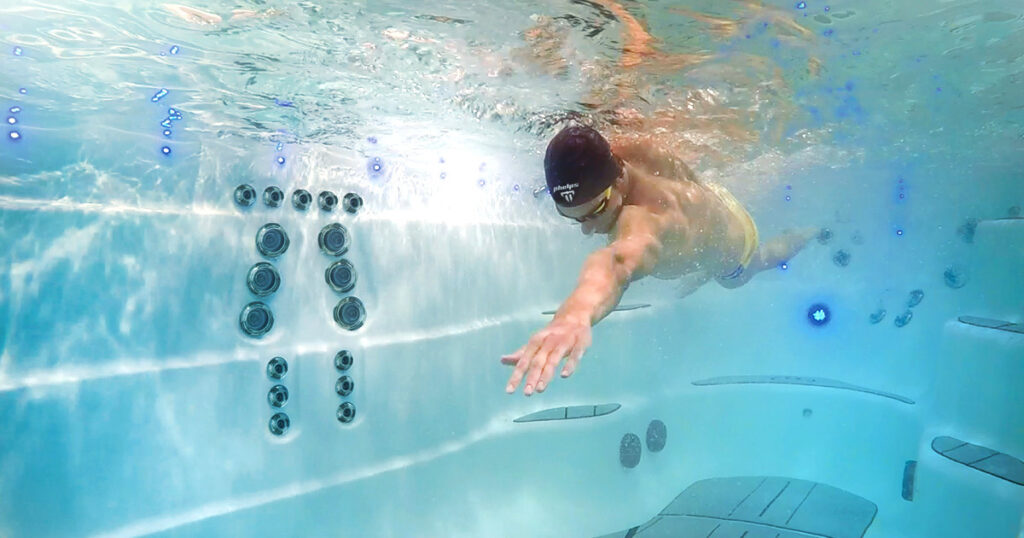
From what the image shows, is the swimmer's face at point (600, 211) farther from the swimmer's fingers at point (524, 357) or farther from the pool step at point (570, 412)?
the pool step at point (570, 412)

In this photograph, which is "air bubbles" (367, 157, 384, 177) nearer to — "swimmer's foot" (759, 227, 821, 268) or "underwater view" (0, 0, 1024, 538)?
"underwater view" (0, 0, 1024, 538)

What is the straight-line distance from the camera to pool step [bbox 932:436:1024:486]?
7.81m

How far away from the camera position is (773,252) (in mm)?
9008

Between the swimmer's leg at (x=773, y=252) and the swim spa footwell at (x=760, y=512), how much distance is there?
3.75m

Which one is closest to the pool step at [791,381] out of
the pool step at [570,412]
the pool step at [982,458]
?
the pool step at [570,412]

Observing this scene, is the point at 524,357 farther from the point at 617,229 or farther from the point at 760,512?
the point at 760,512

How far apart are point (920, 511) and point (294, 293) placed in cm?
994

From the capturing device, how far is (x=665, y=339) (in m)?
11.8

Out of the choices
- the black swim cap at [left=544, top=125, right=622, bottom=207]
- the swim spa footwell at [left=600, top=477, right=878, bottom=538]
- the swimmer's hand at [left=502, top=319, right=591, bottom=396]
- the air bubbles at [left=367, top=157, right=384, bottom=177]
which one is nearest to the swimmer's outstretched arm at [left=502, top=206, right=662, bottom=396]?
the swimmer's hand at [left=502, top=319, right=591, bottom=396]

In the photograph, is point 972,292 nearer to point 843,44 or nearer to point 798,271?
point 798,271

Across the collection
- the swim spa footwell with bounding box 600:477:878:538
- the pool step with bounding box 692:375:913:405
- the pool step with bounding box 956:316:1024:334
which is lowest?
the swim spa footwell with bounding box 600:477:878:538

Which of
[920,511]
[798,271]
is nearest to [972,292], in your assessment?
[798,271]

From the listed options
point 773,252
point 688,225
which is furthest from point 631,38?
point 773,252

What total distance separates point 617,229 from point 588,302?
138 centimetres
